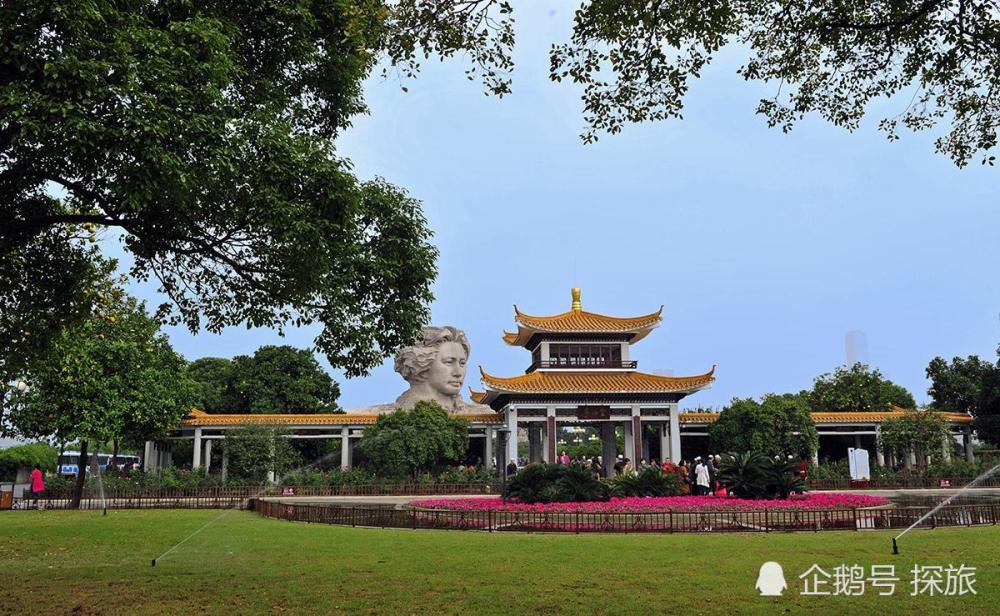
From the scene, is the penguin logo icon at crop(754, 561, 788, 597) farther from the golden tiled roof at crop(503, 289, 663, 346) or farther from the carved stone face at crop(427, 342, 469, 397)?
Answer: the carved stone face at crop(427, 342, 469, 397)

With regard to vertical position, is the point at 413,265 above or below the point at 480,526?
above

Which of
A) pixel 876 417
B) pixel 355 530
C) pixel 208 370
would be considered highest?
pixel 208 370

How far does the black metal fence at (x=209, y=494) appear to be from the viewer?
2525 centimetres

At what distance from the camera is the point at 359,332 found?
33.0 ft

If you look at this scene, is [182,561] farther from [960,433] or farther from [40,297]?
[960,433]

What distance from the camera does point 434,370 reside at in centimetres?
4406

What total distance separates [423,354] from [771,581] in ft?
120

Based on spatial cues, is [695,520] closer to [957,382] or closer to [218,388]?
[218,388]

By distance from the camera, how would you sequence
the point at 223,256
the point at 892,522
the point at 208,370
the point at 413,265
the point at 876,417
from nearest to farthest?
the point at 223,256, the point at 413,265, the point at 892,522, the point at 876,417, the point at 208,370

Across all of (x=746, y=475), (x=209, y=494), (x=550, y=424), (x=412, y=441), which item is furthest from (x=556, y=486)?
(x=550, y=424)

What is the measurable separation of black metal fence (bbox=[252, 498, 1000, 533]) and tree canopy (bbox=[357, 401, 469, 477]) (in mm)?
17265

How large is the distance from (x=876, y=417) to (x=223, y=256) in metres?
37.3

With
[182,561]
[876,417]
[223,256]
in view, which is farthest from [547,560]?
[876,417]

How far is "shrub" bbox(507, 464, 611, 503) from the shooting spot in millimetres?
19469
